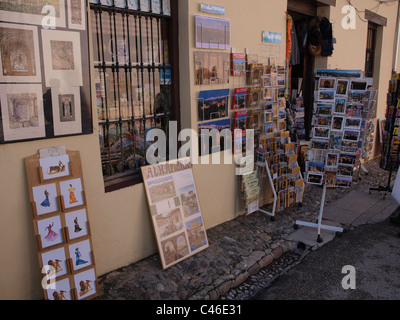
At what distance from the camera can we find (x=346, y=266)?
13.2ft

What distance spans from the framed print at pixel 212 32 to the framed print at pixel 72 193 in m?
2.25

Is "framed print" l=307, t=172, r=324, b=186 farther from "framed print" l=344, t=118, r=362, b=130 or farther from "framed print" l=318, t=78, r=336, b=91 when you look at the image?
"framed print" l=318, t=78, r=336, b=91

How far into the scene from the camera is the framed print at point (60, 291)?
2.98m

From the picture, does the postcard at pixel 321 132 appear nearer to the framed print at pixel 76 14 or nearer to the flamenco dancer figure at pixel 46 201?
the framed print at pixel 76 14

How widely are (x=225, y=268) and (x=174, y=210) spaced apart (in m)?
0.90

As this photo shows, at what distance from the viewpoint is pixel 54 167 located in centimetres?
303

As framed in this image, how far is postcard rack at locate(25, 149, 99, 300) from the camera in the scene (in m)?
2.94

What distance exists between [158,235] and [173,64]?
2.13m

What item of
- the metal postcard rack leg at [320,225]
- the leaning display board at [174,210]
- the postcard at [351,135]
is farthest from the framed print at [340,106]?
the leaning display board at [174,210]

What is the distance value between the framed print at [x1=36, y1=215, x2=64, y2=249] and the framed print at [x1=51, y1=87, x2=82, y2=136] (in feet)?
2.61

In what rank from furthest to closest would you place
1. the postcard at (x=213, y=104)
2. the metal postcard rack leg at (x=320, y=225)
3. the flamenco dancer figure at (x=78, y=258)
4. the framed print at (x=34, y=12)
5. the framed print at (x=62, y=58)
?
the metal postcard rack leg at (x=320, y=225) < the postcard at (x=213, y=104) < the flamenco dancer figure at (x=78, y=258) < the framed print at (x=62, y=58) < the framed print at (x=34, y=12)

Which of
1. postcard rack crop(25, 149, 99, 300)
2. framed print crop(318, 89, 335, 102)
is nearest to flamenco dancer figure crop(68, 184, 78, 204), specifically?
postcard rack crop(25, 149, 99, 300)

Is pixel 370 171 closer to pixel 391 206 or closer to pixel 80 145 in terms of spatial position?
pixel 391 206
